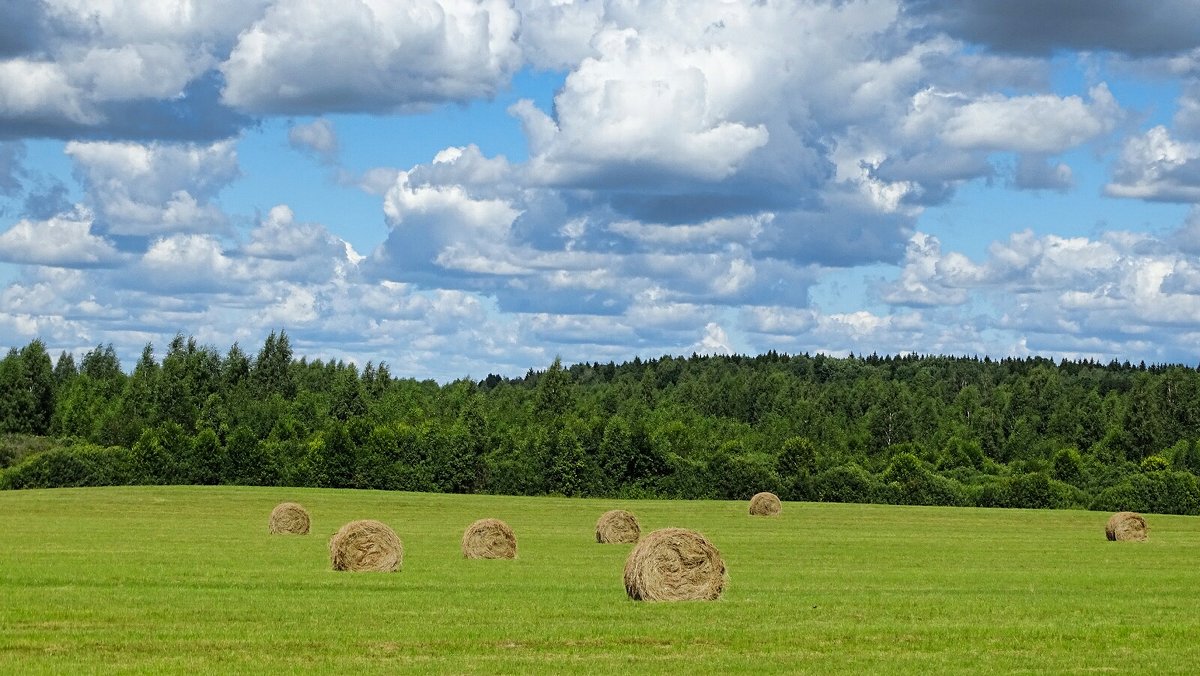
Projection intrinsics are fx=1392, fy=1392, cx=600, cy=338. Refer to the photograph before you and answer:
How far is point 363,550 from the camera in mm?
31391

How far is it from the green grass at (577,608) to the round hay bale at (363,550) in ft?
2.56

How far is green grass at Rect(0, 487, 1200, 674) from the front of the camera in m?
17.4

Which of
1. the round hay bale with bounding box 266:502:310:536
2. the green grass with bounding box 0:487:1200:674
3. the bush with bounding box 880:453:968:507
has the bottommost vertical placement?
the green grass with bounding box 0:487:1200:674

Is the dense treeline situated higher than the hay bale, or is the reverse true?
the dense treeline

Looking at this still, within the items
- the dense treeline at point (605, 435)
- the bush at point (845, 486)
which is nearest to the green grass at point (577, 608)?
the bush at point (845, 486)

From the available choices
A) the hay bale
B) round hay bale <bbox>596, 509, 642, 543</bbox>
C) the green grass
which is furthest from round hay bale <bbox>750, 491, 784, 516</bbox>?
the hay bale

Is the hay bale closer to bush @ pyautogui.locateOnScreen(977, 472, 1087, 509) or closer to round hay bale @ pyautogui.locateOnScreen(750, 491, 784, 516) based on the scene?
round hay bale @ pyautogui.locateOnScreen(750, 491, 784, 516)

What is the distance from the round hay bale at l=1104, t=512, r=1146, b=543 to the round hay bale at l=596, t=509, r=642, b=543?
17.5 meters

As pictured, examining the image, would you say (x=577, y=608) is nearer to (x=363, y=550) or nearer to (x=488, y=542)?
(x=363, y=550)

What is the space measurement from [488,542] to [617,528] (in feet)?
32.2

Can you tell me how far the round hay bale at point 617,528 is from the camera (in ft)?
150

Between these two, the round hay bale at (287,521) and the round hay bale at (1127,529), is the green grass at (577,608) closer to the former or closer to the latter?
the round hay bale at (1127,529)

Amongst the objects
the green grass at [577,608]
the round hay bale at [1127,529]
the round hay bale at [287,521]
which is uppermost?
the round hay bale at [1127,529]

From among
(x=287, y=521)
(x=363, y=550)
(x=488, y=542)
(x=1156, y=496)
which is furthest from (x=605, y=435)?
(x=363, y=550)
